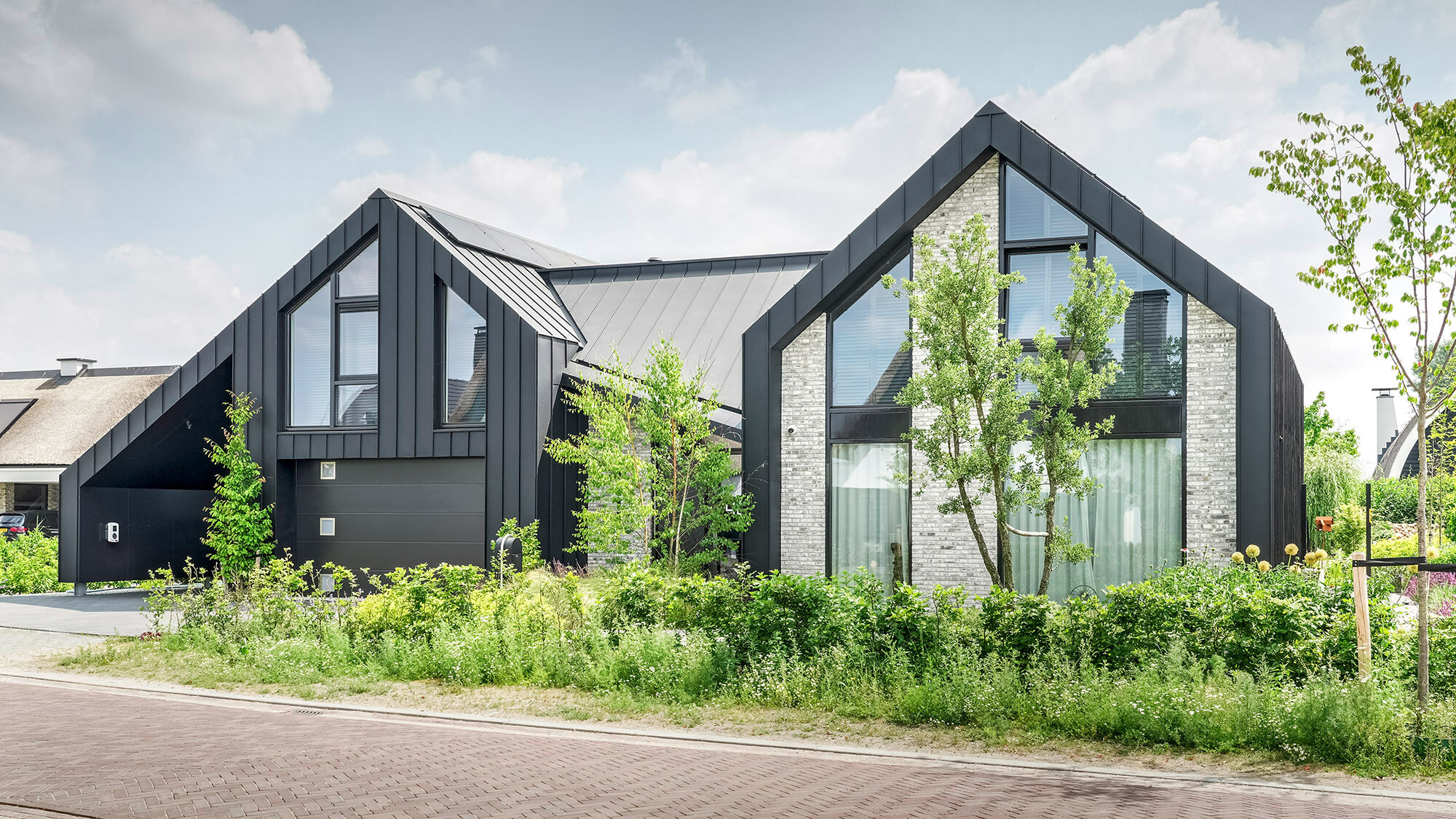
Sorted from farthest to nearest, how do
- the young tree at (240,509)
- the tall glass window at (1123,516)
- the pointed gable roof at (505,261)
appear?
the young tree at (240,509)
the pointed gable roof at (505,261)
the tall glass window at (1123,516)

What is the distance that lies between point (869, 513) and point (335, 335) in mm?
9626

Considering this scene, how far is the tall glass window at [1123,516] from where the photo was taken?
13055 mm

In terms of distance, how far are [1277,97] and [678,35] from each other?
7.63 meters

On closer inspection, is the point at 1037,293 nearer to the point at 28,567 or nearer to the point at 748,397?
the point at 748,397

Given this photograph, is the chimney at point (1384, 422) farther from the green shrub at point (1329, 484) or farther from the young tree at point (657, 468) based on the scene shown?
the young tree at point (657, 468)

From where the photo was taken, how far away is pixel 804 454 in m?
14.6

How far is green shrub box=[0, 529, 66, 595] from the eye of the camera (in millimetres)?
17328

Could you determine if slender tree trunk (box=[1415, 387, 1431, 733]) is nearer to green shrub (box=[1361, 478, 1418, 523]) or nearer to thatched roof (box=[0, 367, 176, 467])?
green shrub (box=[1361, 478, 1418, 523])

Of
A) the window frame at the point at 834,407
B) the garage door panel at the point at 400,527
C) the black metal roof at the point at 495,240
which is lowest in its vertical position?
the garage door panel at the point at 400,527

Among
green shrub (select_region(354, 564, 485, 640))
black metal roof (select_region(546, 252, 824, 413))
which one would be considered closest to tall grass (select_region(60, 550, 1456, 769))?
green shrub (select_region(354, 564, 485, 640))

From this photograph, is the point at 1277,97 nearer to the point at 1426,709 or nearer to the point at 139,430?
the point at 1426,709

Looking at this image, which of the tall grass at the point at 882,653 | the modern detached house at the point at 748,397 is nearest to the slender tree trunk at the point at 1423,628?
the tall grass at the point at 882,653

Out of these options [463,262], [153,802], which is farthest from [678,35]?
[153,802]

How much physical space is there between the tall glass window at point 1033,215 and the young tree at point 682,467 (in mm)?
5056
